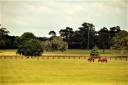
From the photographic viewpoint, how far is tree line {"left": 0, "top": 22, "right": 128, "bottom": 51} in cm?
12070

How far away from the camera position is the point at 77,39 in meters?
142

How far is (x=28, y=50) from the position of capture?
10106cm

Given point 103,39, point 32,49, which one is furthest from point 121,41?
point 32,49

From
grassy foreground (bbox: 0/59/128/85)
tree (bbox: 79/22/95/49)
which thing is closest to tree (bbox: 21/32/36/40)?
tree (bbox: 79/22/95/49)

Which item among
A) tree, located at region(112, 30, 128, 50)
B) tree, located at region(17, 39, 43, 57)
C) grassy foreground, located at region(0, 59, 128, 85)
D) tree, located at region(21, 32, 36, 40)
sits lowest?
grassy foreground, located at region(0, 59, 128, 85)

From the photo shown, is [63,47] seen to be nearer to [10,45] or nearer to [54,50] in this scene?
[54,50]

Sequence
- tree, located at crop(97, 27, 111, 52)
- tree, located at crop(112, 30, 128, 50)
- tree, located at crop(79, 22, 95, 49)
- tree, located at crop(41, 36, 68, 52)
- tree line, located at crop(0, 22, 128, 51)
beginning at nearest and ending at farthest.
Answer: tree, located at crop(112, 30, 128, 50), tree line, located at crop(0, 22, 128, 51), tree, located at crop(97, 27, 111, 52), tree, located at crop(41, 36, 68, 52), tree, located at crop(79, 22, 95, 49)

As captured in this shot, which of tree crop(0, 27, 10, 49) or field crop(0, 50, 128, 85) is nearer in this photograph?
field crop(0, 50, 128, 85)

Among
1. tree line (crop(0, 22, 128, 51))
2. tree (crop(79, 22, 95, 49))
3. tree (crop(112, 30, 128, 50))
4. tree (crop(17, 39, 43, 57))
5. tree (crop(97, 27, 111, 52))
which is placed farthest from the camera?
tree (crop(79, 22, 95, 49))

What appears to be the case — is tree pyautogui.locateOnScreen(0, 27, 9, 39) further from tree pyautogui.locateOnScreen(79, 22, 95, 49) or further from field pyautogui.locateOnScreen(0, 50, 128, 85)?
field pyautogui.locateOnScreen(0, 50, 128, 85)

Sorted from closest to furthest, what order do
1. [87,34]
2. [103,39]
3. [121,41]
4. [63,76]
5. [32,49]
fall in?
1. [63,76]
2. [32,49]
3. [121,41]
4. [103,39]
5. [87,34]

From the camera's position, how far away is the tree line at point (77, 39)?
121 meters

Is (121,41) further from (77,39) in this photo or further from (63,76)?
(63,76)

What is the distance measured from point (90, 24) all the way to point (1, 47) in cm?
3639
